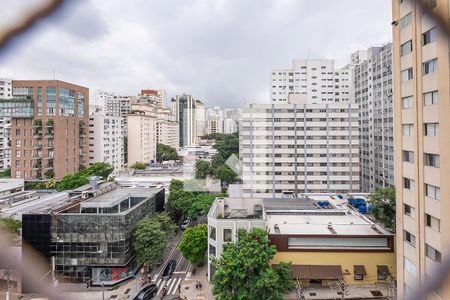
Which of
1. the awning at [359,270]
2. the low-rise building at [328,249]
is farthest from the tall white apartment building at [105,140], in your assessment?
the awning at [359,270]

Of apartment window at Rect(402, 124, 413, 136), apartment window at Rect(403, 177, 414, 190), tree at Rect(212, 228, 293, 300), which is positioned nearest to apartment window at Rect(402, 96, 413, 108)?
apartment window at Rect(402, 124, 413, 136)

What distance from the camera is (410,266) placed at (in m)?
4.41

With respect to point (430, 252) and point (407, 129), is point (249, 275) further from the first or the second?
point (407, 129)

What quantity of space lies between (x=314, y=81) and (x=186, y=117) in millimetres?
14990

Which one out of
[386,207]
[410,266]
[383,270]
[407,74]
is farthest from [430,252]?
[386,207]

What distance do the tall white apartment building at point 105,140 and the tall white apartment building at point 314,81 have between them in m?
11.4

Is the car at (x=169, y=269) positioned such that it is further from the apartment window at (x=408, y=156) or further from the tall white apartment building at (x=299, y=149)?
the apartment window at (x=408, y=156)

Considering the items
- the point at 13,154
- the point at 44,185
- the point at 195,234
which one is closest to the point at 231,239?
the point at 195,234

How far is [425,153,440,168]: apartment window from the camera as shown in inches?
148

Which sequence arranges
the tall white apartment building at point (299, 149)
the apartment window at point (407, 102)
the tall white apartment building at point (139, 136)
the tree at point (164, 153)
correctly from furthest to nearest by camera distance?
the tree at point (164, 153) → the tall white apartment building at point (139, 136) → the tall white apartment building at point (299, 149) → the apartment window at point (407, 102)

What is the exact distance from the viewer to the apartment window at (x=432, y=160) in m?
3.77

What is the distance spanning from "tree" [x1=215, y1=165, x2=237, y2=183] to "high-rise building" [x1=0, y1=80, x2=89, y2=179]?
7.71m

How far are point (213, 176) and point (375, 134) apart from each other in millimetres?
8264

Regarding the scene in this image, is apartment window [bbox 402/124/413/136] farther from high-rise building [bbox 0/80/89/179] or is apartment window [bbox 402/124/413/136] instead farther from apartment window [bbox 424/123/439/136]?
high-rise building [bbox 0/80/89/179]
